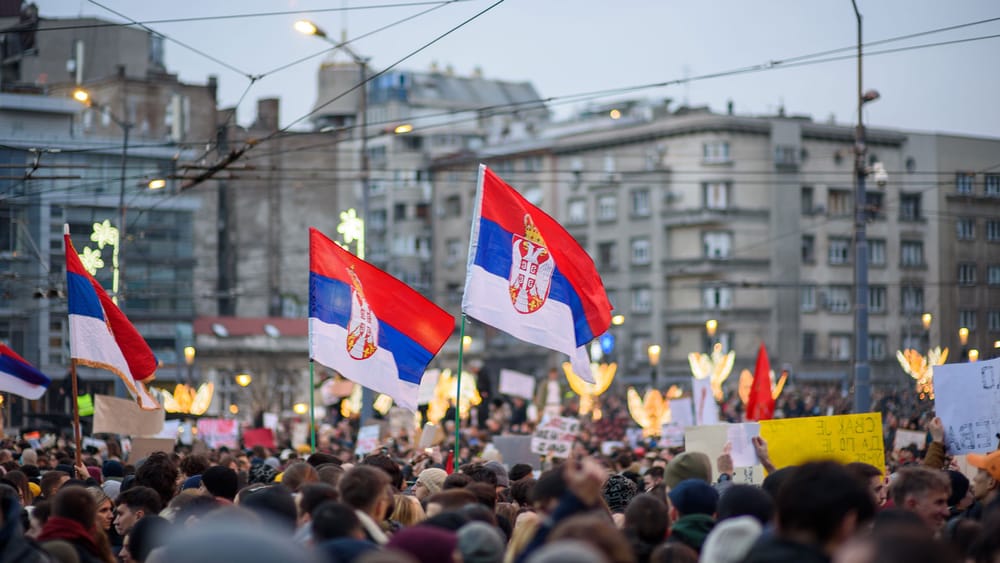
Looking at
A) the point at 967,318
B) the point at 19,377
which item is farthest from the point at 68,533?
the point at 967,318

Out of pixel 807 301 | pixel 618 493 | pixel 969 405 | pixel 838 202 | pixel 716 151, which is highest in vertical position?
pixel 716 151

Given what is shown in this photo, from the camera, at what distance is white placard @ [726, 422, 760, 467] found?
14.9 meters

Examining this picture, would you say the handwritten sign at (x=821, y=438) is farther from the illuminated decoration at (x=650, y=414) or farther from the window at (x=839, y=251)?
the window at (x=839, y=251)

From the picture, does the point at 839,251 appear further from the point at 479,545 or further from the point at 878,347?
the point at 479,545

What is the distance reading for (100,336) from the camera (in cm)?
1505

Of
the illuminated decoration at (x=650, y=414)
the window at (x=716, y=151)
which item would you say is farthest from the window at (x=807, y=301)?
the illuminated decoration at (x=650, y=414)

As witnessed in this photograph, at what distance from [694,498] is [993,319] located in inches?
1061

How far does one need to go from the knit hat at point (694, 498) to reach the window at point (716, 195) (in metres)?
70.8

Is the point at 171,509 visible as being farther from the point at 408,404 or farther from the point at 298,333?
the point at 298,333

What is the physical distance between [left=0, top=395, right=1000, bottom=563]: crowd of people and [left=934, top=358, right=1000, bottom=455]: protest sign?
0.60 feet

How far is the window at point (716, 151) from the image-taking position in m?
77.6

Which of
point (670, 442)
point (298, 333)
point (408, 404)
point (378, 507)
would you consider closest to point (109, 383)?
point (298, 333)

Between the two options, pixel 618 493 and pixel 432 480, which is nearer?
pixel 432 480

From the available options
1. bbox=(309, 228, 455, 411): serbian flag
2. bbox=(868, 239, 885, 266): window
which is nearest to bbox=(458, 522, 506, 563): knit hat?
bbox=(309, 228, 455, 411): serbian flag
